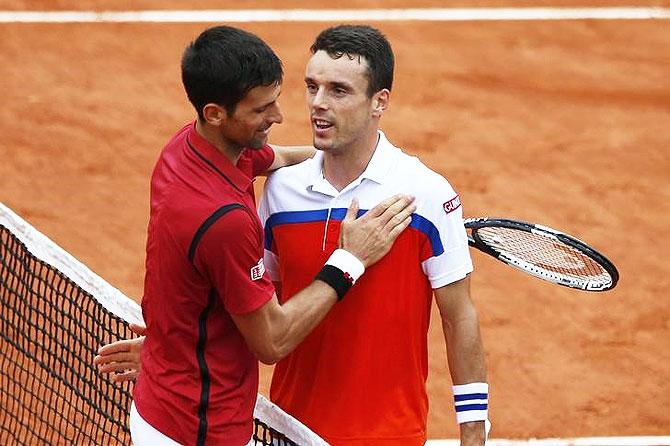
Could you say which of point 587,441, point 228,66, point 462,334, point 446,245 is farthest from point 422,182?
point 587,441

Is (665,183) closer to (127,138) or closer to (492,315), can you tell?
(492,315)

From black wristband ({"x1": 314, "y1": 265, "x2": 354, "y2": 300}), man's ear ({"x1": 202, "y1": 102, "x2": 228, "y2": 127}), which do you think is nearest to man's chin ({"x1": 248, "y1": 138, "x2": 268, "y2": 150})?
man's ear ({"x1": 202, "y1": 102, "x2": 228, "y2": 127})

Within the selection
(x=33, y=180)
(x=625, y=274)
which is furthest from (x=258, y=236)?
(x=33, y=180)

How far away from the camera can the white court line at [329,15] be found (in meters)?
13.3

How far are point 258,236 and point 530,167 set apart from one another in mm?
6786

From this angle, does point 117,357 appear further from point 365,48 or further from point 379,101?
point 365,48

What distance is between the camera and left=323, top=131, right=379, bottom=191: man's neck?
5.04 metres

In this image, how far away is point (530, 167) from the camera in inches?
433

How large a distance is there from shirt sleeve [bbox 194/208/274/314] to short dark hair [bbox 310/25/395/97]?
2.73 feet

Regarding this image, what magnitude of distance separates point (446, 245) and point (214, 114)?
1054 mm

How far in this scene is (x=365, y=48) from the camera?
4.92 metres

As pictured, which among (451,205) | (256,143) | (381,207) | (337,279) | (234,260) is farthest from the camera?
(451,205)

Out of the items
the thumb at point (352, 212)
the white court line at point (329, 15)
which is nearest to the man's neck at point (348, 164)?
the thumb at point (352, 212)

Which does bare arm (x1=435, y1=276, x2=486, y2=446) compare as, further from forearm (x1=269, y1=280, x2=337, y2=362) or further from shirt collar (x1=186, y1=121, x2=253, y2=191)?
shirt collar (x1=186, y1=121, x2=253, y2=191)
